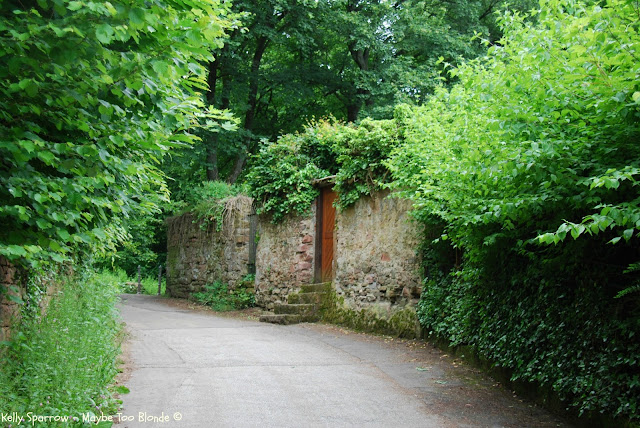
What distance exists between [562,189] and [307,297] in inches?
340

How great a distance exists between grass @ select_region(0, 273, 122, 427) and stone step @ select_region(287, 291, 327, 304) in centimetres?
586

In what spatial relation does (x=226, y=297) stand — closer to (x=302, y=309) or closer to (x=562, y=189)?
(x=302, y=309)

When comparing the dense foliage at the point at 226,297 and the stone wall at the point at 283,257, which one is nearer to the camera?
the stone wall at the point at 283,257

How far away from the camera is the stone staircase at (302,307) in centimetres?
1178

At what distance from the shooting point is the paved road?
16.3 feet

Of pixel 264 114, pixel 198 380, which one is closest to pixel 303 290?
pixel 198 380

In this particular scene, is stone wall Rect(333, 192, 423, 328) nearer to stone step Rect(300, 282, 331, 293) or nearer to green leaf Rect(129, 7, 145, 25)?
stone step Rect(300, 282, 331, 293)

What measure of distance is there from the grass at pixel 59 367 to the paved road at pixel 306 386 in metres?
0.38

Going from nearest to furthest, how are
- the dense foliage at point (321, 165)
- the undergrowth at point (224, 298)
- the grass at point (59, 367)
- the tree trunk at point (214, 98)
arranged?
the grass at point (59, 367) < the dense foliage at point (321, 165) < the undergrowth at point (224, 298) < the tree trunk at point (214, 98)

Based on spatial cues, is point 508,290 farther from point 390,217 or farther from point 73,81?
point 73,81

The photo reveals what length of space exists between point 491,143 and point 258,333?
6.70 meters

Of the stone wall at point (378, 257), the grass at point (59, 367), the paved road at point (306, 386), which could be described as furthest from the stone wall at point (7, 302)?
the stone wall at point (378, 257)

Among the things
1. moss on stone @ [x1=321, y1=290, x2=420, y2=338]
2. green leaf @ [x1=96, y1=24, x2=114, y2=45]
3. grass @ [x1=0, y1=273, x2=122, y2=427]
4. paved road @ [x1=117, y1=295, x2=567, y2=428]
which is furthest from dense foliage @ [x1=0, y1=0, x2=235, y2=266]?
moss on stone @ [x1=321, y1=290, x2=420, y2=338]

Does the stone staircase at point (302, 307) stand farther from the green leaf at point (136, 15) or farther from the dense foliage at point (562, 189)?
the green leaf at point (136, 15)
